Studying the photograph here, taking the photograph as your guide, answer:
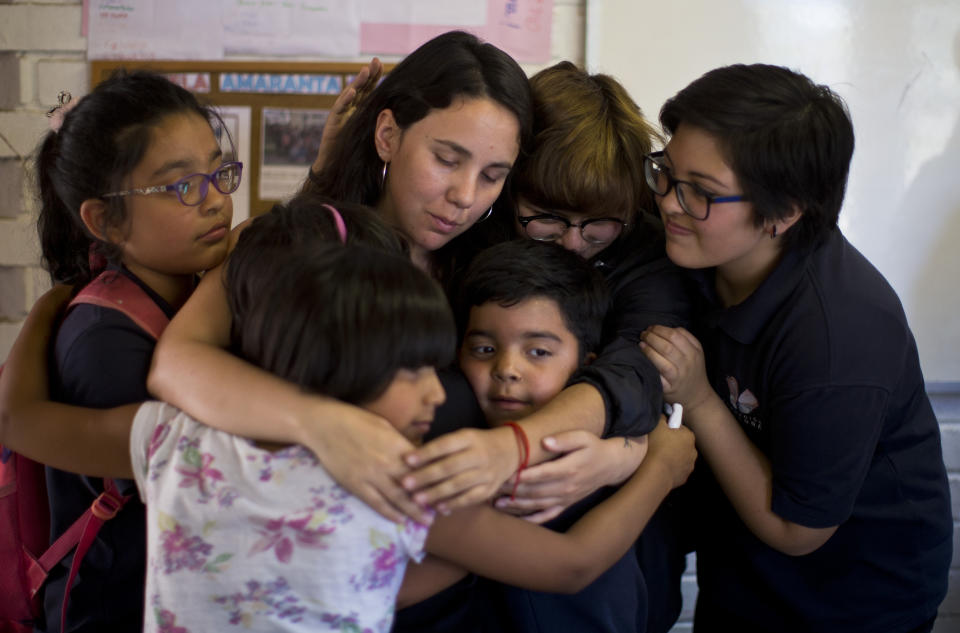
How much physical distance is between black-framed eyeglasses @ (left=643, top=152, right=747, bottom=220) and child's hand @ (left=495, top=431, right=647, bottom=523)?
40 centimetres

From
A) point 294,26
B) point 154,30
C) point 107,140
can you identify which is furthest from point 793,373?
point 154,30

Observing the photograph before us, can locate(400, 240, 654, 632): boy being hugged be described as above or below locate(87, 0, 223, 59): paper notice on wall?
below

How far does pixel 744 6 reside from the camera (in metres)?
2.13

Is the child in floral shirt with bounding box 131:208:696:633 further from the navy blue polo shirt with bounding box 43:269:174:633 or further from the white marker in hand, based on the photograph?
the white marker in hand

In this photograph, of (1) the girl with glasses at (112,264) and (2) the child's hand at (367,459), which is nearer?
(2) the child's hand at (367,459)

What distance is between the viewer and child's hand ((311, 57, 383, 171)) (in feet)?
5.03

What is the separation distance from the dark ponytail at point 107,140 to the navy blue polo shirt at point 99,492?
17cm

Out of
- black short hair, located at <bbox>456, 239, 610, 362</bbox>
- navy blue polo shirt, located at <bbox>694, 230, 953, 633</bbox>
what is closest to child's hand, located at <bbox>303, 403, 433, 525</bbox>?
black short hair, located at <bbox>456, 239, 610, 362</bbox>

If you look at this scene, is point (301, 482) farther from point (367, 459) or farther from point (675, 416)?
point (675, 416)

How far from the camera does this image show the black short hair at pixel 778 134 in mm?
1188

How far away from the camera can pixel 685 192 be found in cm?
125

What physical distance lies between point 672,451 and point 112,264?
3.00ft

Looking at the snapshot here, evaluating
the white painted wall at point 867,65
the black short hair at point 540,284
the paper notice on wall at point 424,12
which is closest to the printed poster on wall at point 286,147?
the paper notice on wall at point 424,12

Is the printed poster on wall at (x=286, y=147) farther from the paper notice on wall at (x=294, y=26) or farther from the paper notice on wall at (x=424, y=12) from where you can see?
the paper notice on wall at (x=424, y=12)
